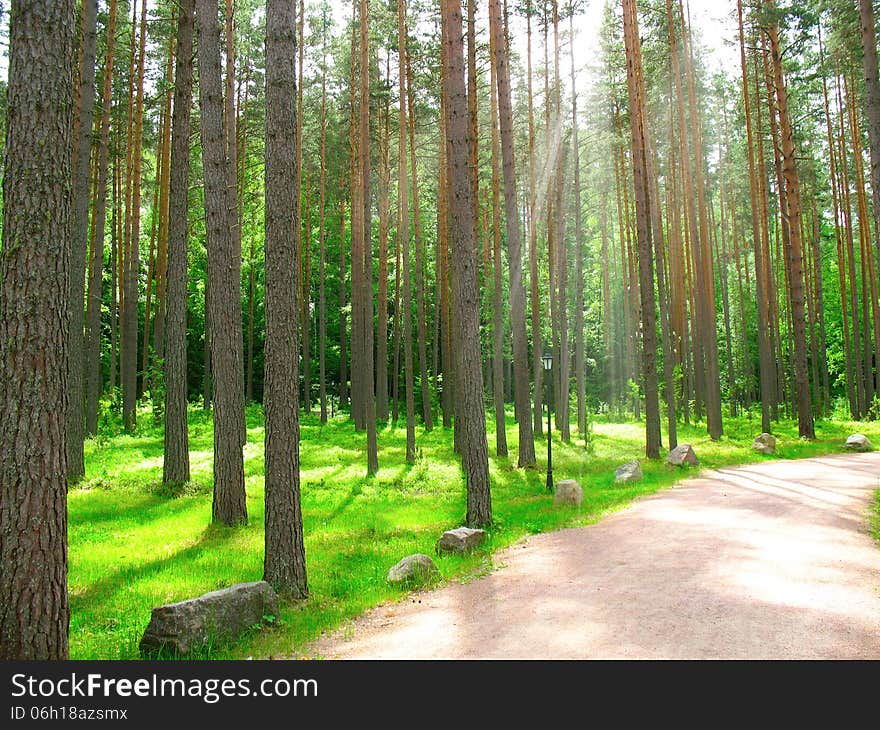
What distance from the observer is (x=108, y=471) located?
12.7 metres

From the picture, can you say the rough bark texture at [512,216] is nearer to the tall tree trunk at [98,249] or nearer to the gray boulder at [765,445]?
the gray boulder at [765,445]

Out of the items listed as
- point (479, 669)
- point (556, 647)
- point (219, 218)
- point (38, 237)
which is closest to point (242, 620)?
point (479, 669)

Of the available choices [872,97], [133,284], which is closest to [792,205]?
[872,97]

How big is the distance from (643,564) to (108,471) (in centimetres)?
1105

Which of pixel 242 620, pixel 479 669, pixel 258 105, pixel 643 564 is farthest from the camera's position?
pixel 258 105

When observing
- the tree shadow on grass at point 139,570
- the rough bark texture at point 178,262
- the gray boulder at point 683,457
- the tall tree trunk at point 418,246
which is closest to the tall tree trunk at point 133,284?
the tall tree trunk at point 418,246

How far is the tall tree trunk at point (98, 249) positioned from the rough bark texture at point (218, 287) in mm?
6314

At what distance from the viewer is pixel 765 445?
1714cm

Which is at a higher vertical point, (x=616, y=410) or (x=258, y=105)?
(x=258, y=105)

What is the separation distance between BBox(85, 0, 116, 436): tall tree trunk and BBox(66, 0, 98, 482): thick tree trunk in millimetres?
2003

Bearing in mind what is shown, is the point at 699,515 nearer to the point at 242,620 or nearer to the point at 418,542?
the point at 418,542

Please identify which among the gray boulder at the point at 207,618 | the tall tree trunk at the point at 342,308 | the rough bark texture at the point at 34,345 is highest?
the tall tree trunk at the point at 342,308

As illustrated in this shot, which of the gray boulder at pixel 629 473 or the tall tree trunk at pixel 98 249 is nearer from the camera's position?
the gray boulder at pixel 629 473

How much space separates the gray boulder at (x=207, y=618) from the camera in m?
4.83
